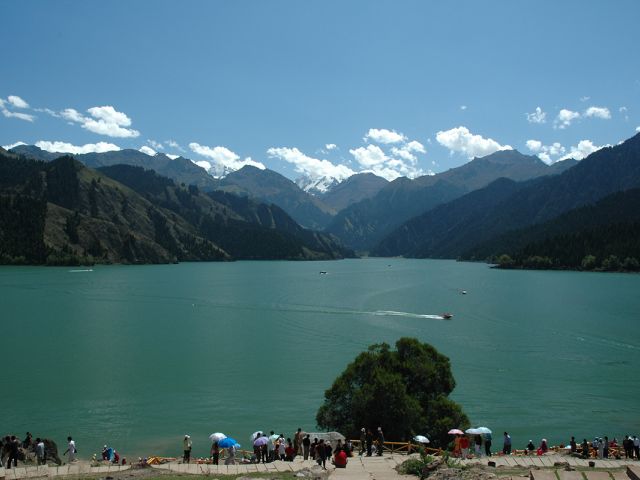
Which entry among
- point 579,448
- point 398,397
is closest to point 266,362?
point 398,397

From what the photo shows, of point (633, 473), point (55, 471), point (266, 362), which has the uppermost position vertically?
point (633, 473)

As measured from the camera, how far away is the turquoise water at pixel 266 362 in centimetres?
5122

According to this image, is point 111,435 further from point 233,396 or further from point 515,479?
point 515,479

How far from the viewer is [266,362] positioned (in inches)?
3019

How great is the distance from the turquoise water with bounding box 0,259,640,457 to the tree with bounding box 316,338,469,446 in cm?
600

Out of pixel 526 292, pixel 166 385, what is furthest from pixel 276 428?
pixel 526 292

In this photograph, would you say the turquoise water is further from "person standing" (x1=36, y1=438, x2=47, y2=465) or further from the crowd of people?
the crowd of people

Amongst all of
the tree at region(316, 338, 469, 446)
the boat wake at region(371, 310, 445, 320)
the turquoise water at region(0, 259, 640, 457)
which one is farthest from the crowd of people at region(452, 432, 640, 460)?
the boat wake at region(371, 310, 445, 320)

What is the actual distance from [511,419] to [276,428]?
885 inches

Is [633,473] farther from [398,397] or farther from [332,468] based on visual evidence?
[398,397]

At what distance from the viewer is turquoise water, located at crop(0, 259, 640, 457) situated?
51.2m

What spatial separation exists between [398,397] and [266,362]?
119 ft

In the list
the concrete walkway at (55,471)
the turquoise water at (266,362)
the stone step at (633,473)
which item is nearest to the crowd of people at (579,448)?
the turquoise water at (266,362)

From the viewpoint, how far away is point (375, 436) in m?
42.2
